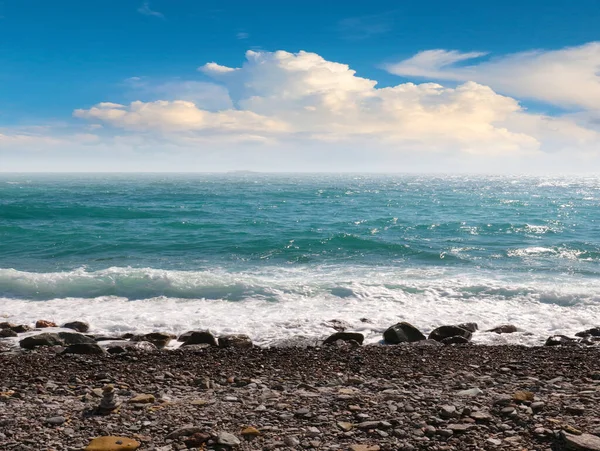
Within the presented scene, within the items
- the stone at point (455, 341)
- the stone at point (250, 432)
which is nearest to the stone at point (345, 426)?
the stone at point (250, 432)

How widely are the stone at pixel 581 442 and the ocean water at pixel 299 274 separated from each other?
5.92 metres

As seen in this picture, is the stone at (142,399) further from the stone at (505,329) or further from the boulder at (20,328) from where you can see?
the stone at (505,329)

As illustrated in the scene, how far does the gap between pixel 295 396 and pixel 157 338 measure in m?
5.05

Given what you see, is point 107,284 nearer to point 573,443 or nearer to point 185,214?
point 573,443

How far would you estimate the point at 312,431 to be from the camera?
580 cm

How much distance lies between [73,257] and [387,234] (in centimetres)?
1946

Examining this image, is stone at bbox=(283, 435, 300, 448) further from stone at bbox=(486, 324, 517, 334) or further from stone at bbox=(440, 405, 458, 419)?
stone at bbox=(486, 324, 517, 334)

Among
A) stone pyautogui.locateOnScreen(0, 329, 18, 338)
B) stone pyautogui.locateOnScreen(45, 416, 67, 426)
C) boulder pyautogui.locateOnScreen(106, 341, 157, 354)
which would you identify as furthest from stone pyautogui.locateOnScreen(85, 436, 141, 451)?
Result: stone pyautogui.locateOnScreen(0, 329, 18, 338)

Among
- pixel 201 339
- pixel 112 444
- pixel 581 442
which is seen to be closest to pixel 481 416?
pixel 581 442

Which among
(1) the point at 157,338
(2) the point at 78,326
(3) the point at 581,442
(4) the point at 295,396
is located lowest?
(2) the point at 78,326

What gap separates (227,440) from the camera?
5512mm

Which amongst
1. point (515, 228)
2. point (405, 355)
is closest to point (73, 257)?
point (405, 355)

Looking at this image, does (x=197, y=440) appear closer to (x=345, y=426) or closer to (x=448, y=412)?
(x=345, y=426)

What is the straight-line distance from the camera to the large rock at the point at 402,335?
36.0 feet
